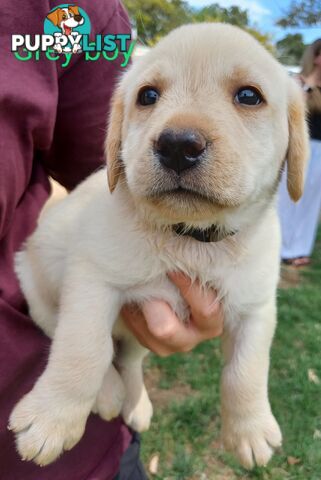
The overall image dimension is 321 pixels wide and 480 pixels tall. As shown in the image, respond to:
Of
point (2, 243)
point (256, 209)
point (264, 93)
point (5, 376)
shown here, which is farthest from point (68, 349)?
point (264, 93)

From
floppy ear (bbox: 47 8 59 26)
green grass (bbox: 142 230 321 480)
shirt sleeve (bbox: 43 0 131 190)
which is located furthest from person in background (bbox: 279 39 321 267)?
floppy ear (bbox: 47 8 59 26)

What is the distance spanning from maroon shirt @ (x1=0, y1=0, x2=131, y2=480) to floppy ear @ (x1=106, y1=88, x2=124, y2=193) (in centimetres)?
19

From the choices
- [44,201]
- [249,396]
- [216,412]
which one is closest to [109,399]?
[249,396]

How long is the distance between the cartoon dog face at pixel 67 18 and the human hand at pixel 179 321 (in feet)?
3.38

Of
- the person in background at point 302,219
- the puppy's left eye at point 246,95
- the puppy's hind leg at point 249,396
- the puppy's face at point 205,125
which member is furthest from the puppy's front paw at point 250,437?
the person in background at point 302,219

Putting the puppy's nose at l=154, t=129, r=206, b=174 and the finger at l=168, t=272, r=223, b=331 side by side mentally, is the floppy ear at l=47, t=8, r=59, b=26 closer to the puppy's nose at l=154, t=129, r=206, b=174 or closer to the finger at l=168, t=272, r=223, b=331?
the puppy's nose at l=154, t=129, r=206, b=174

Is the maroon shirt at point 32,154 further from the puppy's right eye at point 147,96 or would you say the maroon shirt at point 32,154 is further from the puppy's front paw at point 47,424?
the puppy's right eye at point 147,96

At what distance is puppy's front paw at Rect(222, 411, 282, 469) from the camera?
2.01 m

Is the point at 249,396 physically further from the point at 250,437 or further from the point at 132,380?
the point at 132,380

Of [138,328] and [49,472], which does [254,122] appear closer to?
[138,328]

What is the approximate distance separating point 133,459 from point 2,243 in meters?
1.01

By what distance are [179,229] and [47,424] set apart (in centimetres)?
83

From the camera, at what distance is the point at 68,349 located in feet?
5.77

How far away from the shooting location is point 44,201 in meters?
2.21
